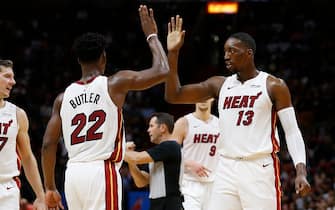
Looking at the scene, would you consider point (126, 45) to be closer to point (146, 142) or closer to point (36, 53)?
point (36, 53)

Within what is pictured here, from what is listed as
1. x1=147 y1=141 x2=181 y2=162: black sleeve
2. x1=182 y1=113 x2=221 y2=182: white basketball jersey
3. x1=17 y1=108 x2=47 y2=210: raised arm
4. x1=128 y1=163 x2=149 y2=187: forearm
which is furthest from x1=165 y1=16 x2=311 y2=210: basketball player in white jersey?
x1=182 y1=113 x2=221 y2=182: white basketball jersey

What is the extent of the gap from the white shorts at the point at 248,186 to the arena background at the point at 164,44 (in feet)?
32.5

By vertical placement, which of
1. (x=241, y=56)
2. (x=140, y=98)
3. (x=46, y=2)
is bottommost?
(x=140, y=98)

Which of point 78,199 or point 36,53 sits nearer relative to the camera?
point 78,199

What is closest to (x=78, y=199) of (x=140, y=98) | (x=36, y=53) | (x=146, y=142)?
(x=146, y=142)

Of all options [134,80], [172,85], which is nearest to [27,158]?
[172,85]

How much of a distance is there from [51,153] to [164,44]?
620 inches

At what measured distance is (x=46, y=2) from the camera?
80.0ft

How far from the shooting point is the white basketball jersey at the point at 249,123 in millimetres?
6637

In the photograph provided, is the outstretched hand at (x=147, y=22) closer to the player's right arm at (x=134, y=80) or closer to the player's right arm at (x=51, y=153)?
the player's right arm at (x=134, y=80)

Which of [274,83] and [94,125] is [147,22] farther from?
[274,83]

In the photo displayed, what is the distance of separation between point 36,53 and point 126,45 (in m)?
2.64

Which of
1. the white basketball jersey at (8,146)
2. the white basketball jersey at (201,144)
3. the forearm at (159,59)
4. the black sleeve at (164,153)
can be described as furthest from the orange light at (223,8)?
the forearm at (159,59)

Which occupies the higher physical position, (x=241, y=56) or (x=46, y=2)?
(x=46, y=2)
